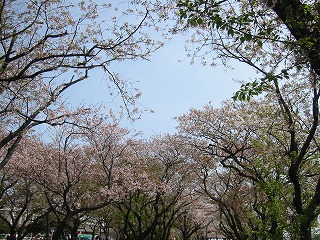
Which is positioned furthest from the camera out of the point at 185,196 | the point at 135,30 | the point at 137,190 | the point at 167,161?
the point at 185,196

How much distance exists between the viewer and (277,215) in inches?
446

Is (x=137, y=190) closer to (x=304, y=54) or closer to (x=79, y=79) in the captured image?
(x=79, y=79)

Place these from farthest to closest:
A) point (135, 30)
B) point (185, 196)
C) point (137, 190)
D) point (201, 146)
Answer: point (185, 196) < point (137, 190) < point (201, 146) < point (135, 30)

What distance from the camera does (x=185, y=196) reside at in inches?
1074

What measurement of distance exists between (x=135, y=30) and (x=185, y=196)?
66.1 ft

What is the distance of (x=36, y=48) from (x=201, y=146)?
12.5 metres

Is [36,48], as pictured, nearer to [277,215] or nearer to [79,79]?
[79,79]

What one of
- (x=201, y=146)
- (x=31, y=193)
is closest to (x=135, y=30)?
(x=201, y=146)

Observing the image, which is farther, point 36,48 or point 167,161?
point 167,161

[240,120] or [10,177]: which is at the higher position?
[10,177]

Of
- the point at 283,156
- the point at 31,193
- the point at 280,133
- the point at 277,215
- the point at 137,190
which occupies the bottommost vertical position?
the point at 277,215

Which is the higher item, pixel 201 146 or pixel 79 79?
pixel 201 146

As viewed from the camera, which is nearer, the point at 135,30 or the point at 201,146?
the point at 135,30

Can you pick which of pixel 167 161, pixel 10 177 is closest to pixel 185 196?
pixel 167 161
